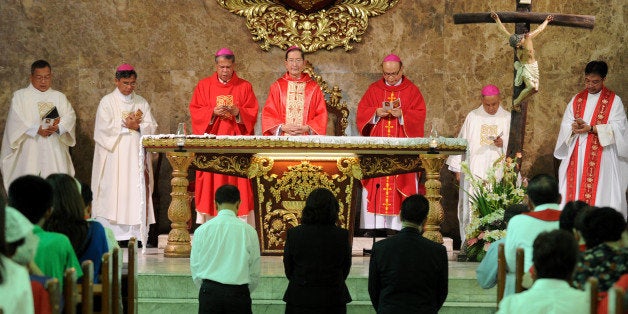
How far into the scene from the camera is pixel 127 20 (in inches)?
521

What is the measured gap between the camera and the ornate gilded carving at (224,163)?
10.7 m

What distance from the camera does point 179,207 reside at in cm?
1070

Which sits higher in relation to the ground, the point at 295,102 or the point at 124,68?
the point at 124,68

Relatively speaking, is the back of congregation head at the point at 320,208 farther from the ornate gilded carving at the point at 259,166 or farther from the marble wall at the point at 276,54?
the marble wall at the point at 276,54

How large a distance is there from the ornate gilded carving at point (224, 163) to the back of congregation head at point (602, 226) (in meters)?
5.72

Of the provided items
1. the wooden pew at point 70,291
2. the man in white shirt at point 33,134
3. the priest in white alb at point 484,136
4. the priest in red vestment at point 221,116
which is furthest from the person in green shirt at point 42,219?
the priest in white alb at point 484,136

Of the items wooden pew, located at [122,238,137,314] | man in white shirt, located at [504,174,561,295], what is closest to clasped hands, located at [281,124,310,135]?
wooden pew, located at [122,238,137,314]

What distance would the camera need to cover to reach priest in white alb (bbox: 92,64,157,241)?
12.5 m

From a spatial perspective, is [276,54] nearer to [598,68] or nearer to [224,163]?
[224,163]

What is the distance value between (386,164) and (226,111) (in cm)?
188

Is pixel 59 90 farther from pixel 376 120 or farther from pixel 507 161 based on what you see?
pixel 507 161

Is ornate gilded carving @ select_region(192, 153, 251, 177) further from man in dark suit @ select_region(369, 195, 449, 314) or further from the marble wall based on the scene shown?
man in dark suit @ select_region(369, 195, 449, 314)

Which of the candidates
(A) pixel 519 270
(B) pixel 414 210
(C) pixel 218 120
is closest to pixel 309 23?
(C) pixel 218 120

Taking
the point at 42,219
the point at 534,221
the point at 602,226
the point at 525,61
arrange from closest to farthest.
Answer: the point at 602,226, the point at 42,219, the point at 534,221, the point at 525,61
